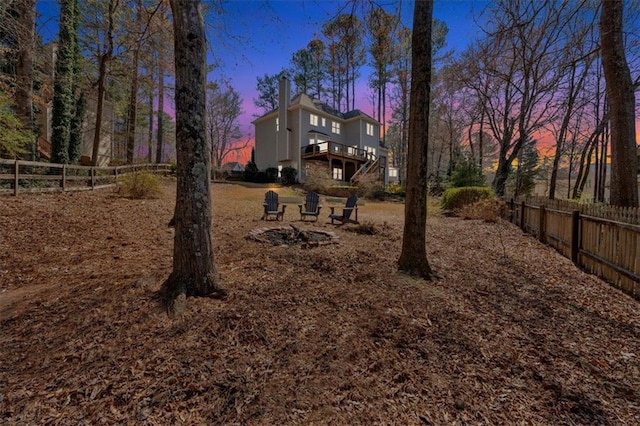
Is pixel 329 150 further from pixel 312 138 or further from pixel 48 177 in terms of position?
pixel 48 177

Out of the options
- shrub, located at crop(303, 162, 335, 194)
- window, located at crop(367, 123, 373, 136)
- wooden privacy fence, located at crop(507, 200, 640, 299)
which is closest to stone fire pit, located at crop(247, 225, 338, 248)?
wooden privacy fence, located at crop(507, 200, 640, 299)

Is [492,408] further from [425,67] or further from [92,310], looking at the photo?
[425,67]

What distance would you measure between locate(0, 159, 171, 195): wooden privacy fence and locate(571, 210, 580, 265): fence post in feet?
45.0

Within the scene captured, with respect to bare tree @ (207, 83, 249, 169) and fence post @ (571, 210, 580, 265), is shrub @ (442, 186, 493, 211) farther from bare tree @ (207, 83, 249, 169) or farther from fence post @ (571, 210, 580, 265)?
bare tree @ (207, 83, 249, 169)

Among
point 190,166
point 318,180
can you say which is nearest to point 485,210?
point 190,166

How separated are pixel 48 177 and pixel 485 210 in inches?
583

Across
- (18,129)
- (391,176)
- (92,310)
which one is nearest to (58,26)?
(18,129)

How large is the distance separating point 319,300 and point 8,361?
259 cm

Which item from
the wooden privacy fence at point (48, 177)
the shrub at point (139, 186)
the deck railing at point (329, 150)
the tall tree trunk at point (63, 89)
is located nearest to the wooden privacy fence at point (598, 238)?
the shrub at point (139, 186)

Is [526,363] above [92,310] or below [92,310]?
below

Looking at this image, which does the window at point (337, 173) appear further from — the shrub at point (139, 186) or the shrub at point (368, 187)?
the shrub at point (139, 186)

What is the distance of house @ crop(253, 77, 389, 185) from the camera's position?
24.4 meters

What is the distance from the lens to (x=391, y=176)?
37.8 metres

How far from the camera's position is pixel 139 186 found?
10.2 metres
